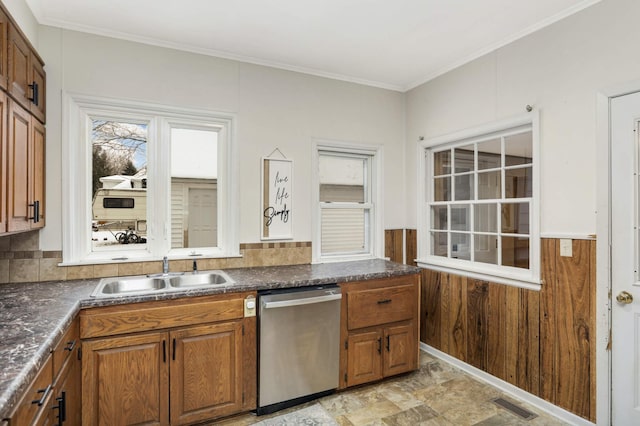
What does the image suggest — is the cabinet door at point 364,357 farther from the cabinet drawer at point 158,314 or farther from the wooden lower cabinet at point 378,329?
the cabinet drawer at point 158,314

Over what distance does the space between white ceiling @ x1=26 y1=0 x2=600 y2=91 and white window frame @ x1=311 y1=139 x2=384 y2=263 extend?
2.54 ft

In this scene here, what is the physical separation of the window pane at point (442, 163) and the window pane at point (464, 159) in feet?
0.35

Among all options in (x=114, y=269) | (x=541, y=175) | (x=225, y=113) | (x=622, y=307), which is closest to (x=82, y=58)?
(x=225, y=113)

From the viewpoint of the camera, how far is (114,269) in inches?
107

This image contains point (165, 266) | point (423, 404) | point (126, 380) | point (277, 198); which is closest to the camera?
point (126, 380)

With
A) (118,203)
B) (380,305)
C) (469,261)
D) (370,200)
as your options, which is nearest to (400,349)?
(380,305)

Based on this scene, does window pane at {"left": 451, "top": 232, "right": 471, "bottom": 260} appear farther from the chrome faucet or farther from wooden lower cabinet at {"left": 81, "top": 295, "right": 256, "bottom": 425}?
the chrome faucet

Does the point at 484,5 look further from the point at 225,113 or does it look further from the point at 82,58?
the point at 82,58

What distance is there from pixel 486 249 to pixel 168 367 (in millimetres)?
2563

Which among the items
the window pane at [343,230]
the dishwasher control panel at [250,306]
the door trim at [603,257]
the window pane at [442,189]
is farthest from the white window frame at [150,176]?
the door trim at [603,257]

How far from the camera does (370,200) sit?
3.78m

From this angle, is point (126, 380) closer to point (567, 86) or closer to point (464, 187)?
point (464, 187)

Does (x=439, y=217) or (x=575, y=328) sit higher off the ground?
(x=439, y=217)

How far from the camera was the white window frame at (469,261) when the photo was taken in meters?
2.60
